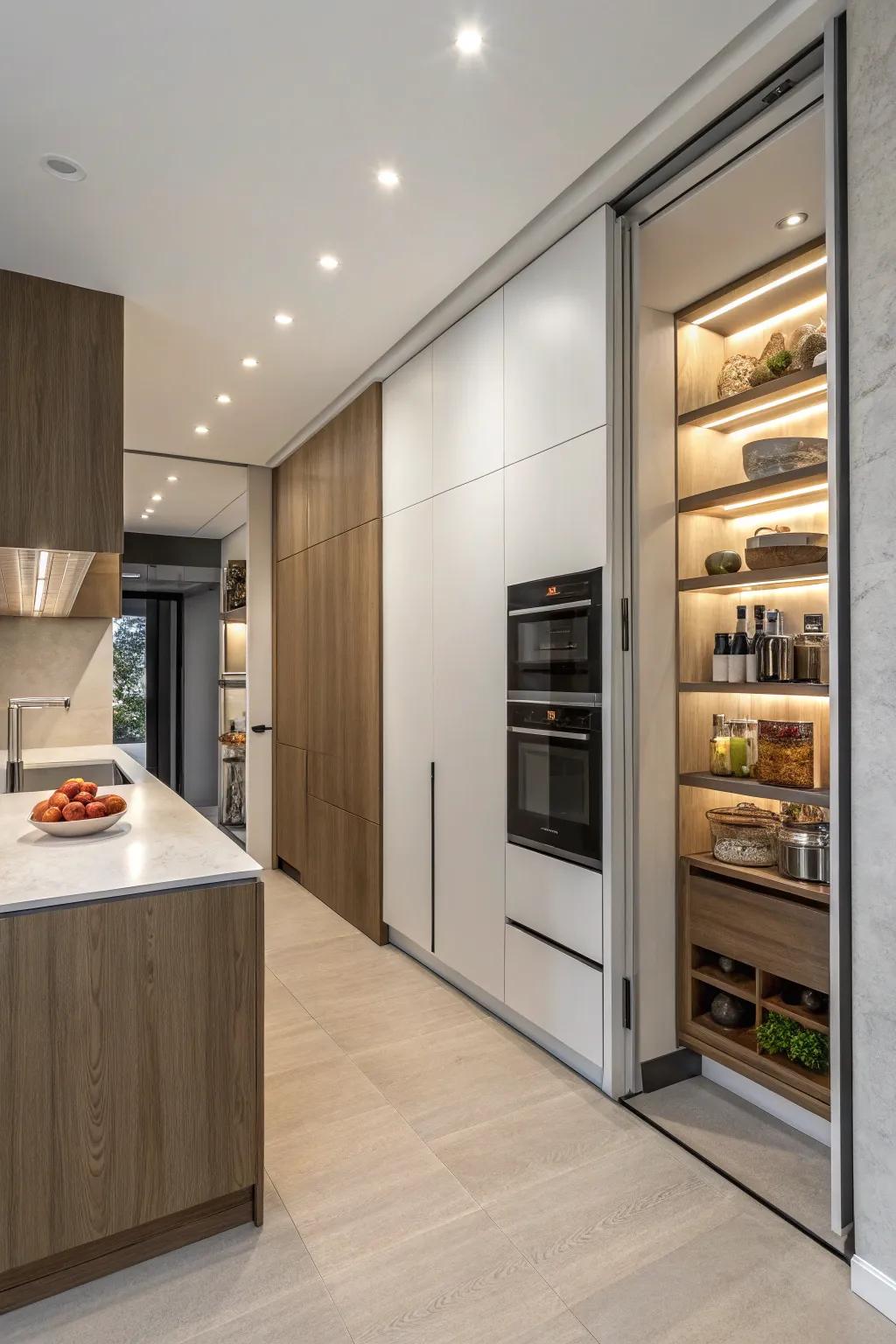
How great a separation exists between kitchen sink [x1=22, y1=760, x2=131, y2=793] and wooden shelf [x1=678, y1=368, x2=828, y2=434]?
10.2ft

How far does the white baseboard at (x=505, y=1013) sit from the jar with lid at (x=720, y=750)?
1006 millimetres

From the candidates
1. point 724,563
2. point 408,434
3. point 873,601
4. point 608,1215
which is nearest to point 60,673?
point 408,434

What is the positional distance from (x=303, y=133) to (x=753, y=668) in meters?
1.95

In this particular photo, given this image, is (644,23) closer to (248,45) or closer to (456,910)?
(248,45)

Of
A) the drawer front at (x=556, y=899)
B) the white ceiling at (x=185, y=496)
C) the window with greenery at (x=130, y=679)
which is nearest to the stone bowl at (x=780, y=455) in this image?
the drawer front at (x=556, y=899)

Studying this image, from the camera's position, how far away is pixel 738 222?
225 centimetres

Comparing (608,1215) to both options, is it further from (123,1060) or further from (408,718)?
(408,718)

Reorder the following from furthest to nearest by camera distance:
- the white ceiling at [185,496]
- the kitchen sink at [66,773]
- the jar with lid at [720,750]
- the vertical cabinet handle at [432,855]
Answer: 1. the white ceiling at [185,496]
2. the kitchen sink at [66,773]
3. the vertical cabinet handle at [432,855]
4. the jar with lid at [720,750]

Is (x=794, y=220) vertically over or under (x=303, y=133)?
under

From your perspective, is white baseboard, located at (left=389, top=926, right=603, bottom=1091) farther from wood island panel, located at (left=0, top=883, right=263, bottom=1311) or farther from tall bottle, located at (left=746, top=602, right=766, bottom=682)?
tall bottle, located at (left=746, top=602, right=766, bottom=682)

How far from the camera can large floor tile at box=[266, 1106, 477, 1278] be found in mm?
1851

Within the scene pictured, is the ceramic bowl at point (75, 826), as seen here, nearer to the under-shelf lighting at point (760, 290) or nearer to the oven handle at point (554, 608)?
the oven handle at point (554, 608)

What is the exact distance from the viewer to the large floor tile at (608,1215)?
5.73ft

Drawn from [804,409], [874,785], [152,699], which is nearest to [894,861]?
[874,785]
